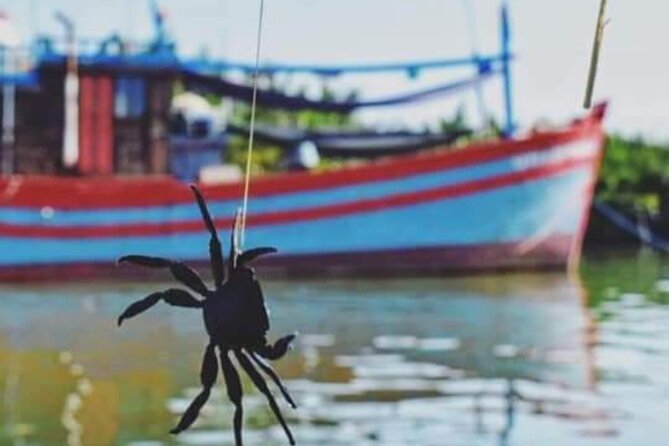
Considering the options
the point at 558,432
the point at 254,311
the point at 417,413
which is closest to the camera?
the point at 254,311

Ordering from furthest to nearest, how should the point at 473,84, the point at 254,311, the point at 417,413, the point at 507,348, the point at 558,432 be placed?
1. the point at 473,84
2. the point at 507,348
3. the point at 417,413
4. the point at 558,432
5. the point at 254,311

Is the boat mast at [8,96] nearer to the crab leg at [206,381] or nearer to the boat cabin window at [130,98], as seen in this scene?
the boat cabin window at [130,98]

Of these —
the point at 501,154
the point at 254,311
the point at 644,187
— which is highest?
the point at 254,311

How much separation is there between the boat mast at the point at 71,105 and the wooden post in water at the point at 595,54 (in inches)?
1072

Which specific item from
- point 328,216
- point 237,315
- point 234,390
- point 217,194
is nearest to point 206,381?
point 234,390

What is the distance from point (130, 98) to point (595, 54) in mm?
28003

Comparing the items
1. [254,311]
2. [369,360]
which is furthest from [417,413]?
[254,311]

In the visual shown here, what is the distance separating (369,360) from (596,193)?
111 ft

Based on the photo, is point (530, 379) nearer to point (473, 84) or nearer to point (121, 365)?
point (121, 365)

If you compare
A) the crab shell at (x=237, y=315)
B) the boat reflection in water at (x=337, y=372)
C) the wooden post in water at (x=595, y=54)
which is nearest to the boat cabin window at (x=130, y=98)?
the boat reflection in water at (x=337, y=372)

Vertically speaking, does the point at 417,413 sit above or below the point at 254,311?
below

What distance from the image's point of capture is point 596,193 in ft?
155

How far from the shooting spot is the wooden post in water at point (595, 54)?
100 inches

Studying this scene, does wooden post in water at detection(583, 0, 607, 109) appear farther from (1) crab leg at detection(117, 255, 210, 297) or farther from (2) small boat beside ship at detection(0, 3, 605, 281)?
(2) small boat beside ship at detection(0, 3, 605, 281)
